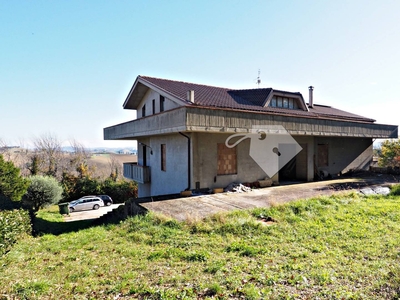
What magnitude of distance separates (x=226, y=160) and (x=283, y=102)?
20.5ft

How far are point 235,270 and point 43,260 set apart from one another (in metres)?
4.24

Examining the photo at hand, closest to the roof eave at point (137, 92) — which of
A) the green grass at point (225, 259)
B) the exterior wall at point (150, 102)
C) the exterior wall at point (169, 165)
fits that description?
the exterior wall at point (150, 102)

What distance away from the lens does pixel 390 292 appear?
146 inches

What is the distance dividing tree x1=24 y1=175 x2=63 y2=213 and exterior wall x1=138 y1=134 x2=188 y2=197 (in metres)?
7.39

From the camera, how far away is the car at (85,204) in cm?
2214

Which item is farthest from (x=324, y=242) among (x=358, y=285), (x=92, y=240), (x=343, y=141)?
(x=343, y=141)

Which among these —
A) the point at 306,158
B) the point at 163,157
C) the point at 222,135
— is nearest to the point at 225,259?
the point at 222,135

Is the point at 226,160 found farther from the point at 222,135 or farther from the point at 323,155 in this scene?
the point at 323,155

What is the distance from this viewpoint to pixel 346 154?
1673 cm

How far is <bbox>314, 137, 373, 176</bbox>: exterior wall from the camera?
15832 mm

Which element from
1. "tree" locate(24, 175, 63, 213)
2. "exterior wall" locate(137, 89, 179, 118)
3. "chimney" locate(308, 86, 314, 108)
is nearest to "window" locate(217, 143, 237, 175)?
"exterior wall" locate(137, 89, 179, 118)

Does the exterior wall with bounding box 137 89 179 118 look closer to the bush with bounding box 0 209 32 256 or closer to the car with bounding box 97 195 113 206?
the bush with bounding box 0 209 32 256

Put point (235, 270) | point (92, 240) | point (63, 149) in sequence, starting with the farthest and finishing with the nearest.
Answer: point (63, 149)
point (92, 240)
point (235, 270)

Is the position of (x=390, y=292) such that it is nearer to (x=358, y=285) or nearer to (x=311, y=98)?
(x=358, y=285)
